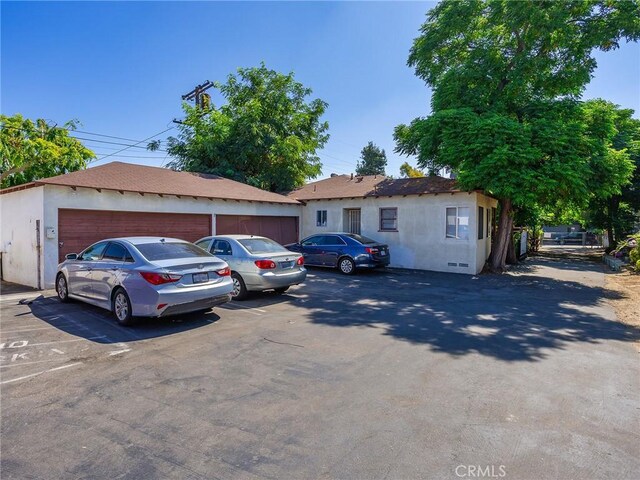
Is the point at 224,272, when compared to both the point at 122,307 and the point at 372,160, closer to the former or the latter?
the point at 122,307

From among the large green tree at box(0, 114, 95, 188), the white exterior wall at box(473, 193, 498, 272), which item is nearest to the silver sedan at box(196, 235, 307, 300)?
the white exterior wall at box(473, 193, 498, 272)

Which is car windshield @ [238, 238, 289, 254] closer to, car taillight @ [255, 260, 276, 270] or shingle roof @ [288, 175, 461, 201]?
car taillight @ [255, 260, 276, 270]

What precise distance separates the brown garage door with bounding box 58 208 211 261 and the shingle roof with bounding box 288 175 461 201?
22.4 feet

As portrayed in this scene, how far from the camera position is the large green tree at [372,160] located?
54.0 meters

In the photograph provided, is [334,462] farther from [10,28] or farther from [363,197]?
[10,28]

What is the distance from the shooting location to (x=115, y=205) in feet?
38.8

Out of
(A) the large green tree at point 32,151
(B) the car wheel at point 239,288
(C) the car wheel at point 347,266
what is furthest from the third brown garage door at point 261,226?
(A) the large green tree at point 32,151

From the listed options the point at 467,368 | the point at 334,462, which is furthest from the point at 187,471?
the point at 467,368

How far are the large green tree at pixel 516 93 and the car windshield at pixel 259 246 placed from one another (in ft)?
26.5

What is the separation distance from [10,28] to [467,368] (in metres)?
17.0

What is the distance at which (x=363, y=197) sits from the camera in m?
17.1

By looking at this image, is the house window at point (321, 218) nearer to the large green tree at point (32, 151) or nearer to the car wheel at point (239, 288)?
the car wheel at point (239, 288)

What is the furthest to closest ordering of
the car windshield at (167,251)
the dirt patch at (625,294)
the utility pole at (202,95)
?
the utility pole at (202,95) < the dirt patch at (625,294) < the car windshield at (167,251)

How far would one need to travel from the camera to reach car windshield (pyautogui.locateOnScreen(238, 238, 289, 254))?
9023 millimetres
